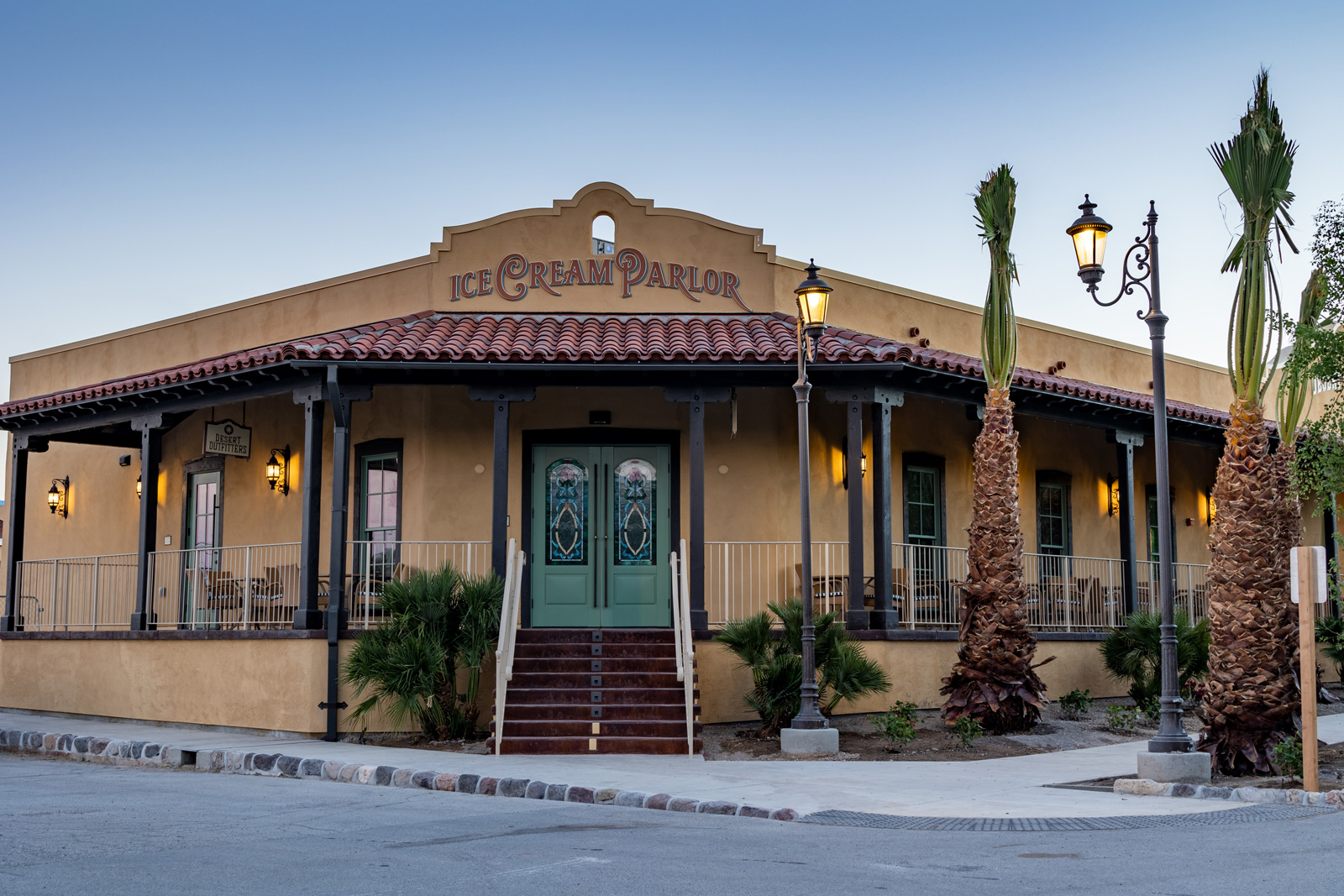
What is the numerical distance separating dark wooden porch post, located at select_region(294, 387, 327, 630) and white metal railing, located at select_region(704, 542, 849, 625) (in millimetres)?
4461

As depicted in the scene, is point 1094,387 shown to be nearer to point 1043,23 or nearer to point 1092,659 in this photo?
point 1092,659

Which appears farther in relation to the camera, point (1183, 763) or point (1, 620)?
point (1, 620)

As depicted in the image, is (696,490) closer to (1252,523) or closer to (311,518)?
(311,518)

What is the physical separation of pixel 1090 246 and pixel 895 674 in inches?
231

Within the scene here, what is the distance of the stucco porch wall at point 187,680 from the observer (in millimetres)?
13500

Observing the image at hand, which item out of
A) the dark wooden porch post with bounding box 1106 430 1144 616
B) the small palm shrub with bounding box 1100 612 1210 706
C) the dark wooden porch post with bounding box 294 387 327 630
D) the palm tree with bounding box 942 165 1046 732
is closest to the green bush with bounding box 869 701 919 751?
the palm tree with bounding box 942 165 1046 732

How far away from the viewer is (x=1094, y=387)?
16.9m

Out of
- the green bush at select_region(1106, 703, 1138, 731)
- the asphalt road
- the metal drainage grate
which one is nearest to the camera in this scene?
the asphalt road

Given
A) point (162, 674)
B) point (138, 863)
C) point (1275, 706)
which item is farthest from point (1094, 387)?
point (138, 863)

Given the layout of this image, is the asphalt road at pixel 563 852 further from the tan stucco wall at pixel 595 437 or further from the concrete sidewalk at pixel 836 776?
the tan stucco wall at pixel 595 437

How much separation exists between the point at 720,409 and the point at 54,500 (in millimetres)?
11533

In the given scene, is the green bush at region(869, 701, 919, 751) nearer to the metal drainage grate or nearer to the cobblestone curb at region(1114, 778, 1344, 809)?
the cobblestone curb at region(1114, 778, 1344, 809)

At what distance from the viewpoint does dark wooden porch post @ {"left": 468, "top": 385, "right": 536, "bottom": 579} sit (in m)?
13.8

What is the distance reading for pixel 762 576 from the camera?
1530cm
